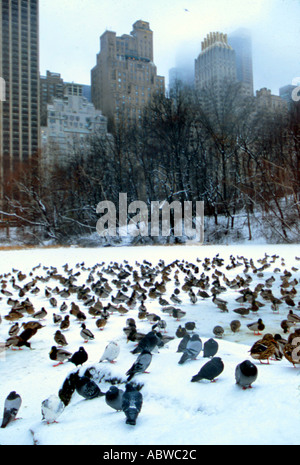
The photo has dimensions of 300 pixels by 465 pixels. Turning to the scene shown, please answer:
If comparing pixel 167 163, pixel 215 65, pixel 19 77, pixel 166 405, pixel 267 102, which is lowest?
pixel 166 405

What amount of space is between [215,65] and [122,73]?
A: 6.23 meters

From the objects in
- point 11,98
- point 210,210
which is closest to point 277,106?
point 210,210

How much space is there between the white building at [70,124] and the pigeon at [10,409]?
23364 millimetres

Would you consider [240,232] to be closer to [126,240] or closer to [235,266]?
[126,240]

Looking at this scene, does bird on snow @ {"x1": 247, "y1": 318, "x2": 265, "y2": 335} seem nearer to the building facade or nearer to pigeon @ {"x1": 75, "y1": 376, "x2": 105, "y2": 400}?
pigeon @ {"x1": 75, "y1": 376, "x2": 105, "y2": 400}

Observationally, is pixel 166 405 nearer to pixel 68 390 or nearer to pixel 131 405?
pixel 131 405

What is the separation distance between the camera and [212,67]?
22.3 metres

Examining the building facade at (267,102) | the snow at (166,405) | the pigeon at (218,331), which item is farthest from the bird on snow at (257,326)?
the building facade at (267,102)

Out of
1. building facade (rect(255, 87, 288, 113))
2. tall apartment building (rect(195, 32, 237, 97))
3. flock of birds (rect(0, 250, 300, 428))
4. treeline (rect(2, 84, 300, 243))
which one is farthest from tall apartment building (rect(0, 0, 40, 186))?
flock of birds (rect(0, 250, 300, 428))

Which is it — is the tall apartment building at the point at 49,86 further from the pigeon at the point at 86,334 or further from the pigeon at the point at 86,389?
the pigeon at the point at 86,389

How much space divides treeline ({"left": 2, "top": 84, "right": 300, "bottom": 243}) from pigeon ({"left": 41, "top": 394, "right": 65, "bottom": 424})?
18.8 metres

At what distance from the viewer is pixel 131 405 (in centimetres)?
177

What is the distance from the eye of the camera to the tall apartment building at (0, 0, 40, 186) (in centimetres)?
2419


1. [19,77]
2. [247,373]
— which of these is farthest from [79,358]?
[19,77]
